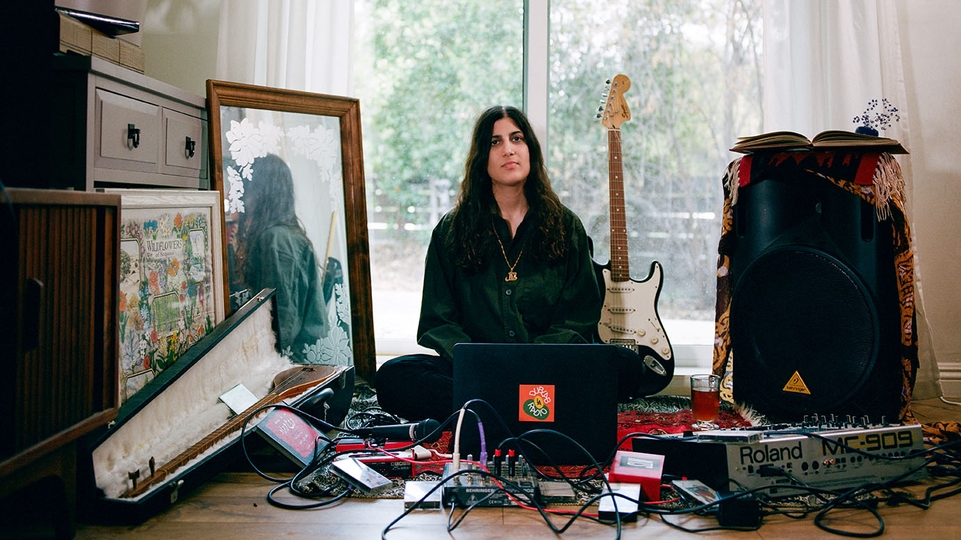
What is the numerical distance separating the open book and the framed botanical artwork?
1.56 m

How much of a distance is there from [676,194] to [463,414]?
5.20ft

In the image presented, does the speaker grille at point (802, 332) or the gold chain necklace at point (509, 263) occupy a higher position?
the gold chain necklace at point (509, 263)

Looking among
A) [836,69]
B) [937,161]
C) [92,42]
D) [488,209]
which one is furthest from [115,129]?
[937,161]

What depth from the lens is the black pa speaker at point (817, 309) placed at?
1.97 metres

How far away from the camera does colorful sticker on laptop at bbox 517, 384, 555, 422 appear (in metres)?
1.71

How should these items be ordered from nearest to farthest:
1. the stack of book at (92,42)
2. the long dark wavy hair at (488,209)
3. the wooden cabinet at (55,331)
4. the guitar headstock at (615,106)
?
the wooden cabinet at (55,331), the stack of book at (92,42), the long dark wavy hair at (488,209), the guitar headstock at (615,106)

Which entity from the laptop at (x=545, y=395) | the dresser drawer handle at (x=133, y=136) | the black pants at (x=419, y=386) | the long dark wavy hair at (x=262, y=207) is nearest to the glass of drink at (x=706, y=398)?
the black pants at (x=419, y=386)

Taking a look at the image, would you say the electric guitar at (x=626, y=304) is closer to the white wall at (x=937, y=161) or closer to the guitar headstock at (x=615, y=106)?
the guitar headstock at (x=615, y=106)

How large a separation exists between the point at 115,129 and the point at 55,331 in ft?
2.30

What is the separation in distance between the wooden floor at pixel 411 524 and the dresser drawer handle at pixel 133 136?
853 mm

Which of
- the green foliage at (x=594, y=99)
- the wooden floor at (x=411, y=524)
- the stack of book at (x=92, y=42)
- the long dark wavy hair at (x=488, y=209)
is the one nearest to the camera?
the wooden floor at (x=411, y=524)

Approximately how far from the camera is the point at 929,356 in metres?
2.57

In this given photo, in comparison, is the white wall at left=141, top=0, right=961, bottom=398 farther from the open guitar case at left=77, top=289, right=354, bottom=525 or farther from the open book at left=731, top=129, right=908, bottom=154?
the open guitar case at left=77, top=289, right=354, bottom=525

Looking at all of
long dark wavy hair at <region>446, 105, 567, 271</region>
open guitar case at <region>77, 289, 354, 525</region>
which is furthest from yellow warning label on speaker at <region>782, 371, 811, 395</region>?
open guitar case at <region>77, 289, 354, 525</region>
